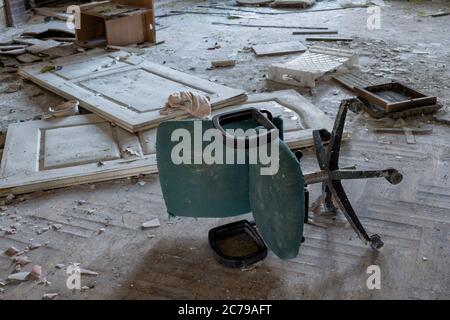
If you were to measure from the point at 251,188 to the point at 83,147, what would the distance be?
1.58m

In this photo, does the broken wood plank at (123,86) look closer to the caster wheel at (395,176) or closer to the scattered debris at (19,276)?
the scattered debris at (19,276)

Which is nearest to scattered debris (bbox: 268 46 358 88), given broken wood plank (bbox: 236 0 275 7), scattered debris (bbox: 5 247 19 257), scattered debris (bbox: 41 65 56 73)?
scattered debris (bbox: 41 65 56 73)

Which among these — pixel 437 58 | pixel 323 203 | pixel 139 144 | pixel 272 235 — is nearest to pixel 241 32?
pixel 437 58

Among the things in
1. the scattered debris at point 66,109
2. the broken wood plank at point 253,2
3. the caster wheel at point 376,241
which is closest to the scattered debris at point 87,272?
the caster wheel at point 376,241

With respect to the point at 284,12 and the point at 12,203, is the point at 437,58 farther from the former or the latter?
the point at 12,203

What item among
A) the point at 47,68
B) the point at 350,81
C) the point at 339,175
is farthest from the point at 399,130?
the point at 47,68

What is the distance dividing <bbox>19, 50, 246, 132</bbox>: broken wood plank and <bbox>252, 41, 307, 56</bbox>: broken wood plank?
3.80 feet

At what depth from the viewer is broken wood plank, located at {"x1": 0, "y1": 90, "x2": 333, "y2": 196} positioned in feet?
10.4

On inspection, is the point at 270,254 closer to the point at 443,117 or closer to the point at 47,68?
the point at 443,117

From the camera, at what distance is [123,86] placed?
14.7ft

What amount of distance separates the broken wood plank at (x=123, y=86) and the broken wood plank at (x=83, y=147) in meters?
0.10

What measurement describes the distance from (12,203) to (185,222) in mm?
1048

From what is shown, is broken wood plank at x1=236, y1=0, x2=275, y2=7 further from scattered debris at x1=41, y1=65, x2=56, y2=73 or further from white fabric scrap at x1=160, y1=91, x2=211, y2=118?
white fabric scrap at x1=160, y1=91, x2=211, y2=118

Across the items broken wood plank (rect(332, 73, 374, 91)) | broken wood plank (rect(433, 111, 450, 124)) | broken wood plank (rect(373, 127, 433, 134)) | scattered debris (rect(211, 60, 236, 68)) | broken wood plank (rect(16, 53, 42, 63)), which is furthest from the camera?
broken wood plank (rect(16, 53, 42, 63))
